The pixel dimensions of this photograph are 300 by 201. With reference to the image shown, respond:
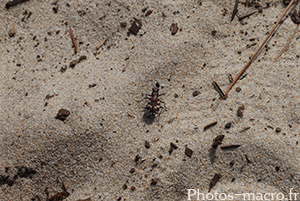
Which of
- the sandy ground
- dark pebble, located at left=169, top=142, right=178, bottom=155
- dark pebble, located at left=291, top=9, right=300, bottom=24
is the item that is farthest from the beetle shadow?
dark pebble, located at left=291, top=9, right=300, bottom=24

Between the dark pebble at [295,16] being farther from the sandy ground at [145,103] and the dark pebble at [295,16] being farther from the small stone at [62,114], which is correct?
the small stone at [62,114]

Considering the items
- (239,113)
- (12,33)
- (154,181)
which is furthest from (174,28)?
(12,33)

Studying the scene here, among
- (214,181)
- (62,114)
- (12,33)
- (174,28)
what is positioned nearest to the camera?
(214,181)

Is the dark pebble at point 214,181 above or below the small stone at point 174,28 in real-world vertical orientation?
below

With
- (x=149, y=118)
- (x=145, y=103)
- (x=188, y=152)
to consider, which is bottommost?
(x=188, y=152)

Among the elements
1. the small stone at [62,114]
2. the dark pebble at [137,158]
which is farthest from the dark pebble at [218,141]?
the small stone at [62,114]

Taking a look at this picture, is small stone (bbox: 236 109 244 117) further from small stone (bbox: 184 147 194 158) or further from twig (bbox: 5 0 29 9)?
twig (bbox: 5 0 29 9)

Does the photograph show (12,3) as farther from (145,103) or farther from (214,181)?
(214,181)

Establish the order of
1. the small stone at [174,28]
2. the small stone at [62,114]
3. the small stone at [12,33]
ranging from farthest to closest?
the small stone at [12,33] < the small stone at [174,28] < the small stone at [62,114]

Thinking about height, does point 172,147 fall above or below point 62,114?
below
